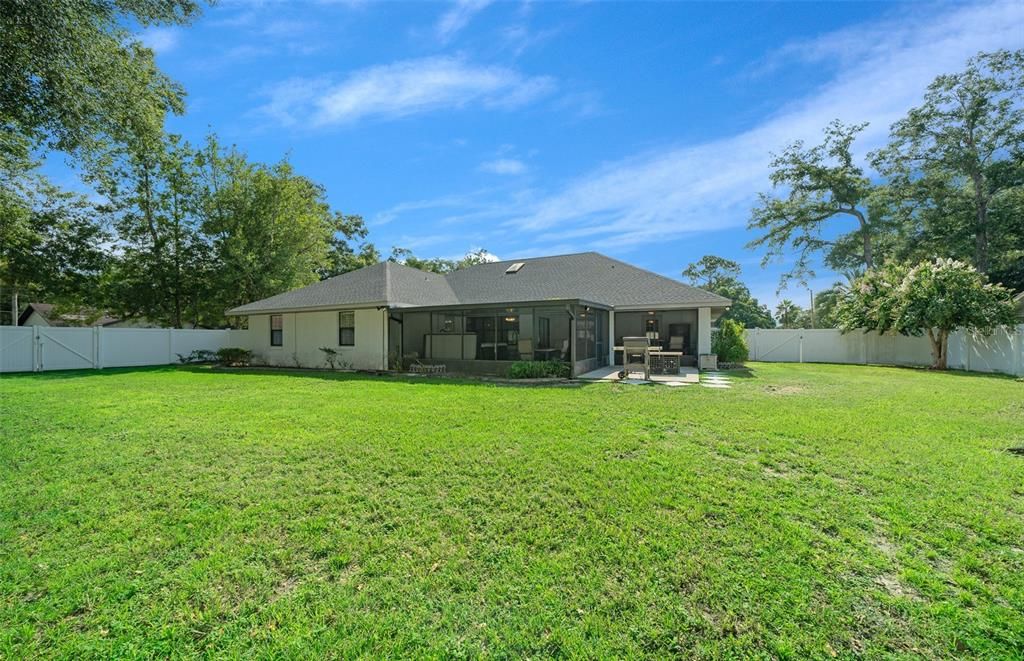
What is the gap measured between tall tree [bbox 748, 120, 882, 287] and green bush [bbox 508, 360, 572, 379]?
2108 cm

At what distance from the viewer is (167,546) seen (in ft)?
10.0

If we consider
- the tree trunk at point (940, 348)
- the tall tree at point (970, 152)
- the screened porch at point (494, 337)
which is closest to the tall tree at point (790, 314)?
the tall tree at point (970, 152)

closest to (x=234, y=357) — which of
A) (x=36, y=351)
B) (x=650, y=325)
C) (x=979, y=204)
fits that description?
(x=36, y=351)

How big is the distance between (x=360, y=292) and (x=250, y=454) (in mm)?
10526

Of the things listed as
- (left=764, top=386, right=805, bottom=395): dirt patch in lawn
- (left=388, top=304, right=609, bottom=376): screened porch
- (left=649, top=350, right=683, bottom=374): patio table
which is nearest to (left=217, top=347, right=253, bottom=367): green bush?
(left=388, top=304, right=609, bottom=376): screened porch

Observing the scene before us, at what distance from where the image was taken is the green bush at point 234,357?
16469 millimetres

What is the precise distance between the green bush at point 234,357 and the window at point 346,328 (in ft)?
15.6

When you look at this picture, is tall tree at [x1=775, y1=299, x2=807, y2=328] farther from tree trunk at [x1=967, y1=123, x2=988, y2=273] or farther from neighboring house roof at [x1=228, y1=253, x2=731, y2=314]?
neighboring house roof at [x1=228, y1=253, x2=731, y2=314]

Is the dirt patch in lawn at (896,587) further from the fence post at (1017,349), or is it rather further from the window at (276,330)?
the window at (276,330)

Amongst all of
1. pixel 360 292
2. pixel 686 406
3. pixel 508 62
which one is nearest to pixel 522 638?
pixel 686 406

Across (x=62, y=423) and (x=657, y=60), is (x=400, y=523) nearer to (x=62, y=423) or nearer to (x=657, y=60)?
(x=62, y=423)

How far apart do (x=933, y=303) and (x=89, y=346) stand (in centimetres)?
3075

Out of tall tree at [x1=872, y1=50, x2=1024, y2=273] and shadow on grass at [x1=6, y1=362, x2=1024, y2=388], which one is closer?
shadow on grass at [x1=6, y1=362, x2=1024, y2=388]

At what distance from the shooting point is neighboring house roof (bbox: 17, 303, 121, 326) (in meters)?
27.7
